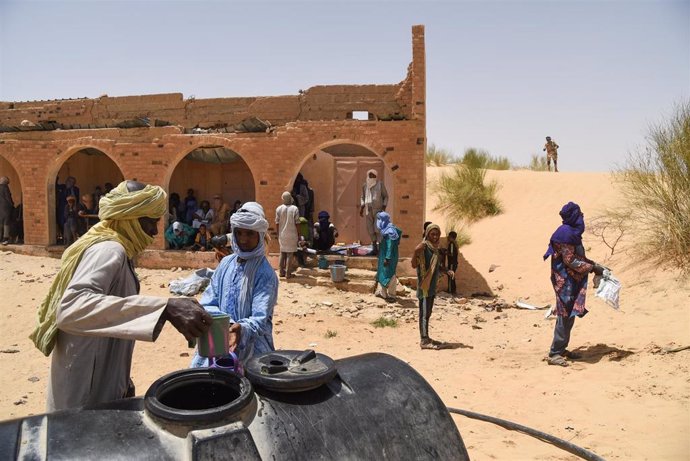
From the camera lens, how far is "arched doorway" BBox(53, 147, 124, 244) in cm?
1430

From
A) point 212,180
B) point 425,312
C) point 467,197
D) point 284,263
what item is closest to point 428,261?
point 425,312

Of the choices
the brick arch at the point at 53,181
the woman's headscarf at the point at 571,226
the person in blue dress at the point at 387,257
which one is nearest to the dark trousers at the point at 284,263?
the person in blue dress at the point at 387,257

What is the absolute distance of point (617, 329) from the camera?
25.3 ft

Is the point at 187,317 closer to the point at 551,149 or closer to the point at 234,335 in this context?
the point at 234,335

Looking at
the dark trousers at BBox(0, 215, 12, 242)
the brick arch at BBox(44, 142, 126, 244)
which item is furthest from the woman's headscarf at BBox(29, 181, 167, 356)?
the dark trousers at BBox(0, 215, 12, 242)

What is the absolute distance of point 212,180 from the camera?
15.2 m

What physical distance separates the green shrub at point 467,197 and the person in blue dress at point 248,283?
15513 mm

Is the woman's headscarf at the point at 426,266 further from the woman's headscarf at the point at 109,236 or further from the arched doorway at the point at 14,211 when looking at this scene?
the arched doorway at the point at 14,211

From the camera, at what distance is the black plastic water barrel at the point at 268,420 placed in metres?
1.56

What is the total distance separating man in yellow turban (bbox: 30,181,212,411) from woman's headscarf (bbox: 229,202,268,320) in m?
0.68

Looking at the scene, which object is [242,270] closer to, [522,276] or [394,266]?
[394,266]

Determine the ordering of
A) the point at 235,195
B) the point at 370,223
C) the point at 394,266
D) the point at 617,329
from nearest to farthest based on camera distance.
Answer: the point at 617,329 → the point at 394,266 → the point at 370,223 → the point at 235,195

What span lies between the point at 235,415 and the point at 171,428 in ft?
0.64

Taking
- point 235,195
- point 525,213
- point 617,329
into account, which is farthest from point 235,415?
point 525,213
